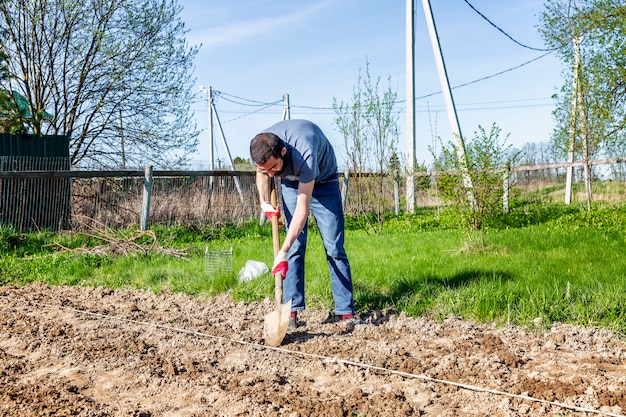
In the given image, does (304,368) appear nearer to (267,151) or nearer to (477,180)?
(267,151)

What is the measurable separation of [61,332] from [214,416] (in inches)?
85.3

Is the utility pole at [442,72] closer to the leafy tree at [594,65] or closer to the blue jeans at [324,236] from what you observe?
the leafy tree at [594,65]

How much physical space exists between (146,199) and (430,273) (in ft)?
21.2

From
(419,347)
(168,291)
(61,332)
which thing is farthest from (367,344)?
(168,291)

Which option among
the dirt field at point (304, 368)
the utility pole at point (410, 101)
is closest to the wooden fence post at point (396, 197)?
the utility pole at point (410, 101)

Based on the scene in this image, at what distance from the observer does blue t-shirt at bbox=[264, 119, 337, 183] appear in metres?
3.67

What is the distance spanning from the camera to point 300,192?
12.1 feet

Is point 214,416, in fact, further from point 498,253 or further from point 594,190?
point 594,190

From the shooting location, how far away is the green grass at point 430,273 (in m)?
4.36

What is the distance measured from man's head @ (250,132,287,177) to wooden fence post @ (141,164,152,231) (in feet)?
23.8

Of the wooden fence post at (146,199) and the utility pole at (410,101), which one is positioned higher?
the utility pole at (410,101)

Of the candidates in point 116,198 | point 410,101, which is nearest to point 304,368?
point 116,198

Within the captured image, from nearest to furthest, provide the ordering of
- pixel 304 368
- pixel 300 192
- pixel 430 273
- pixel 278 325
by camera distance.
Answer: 1. pixel 304 368
2. pixel 300 192
3. pixel 278 325
4. pixel 430 273

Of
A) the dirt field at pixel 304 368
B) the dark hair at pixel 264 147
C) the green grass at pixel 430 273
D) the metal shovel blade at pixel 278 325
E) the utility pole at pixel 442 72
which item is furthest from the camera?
the utility pole at pixel 442 72
